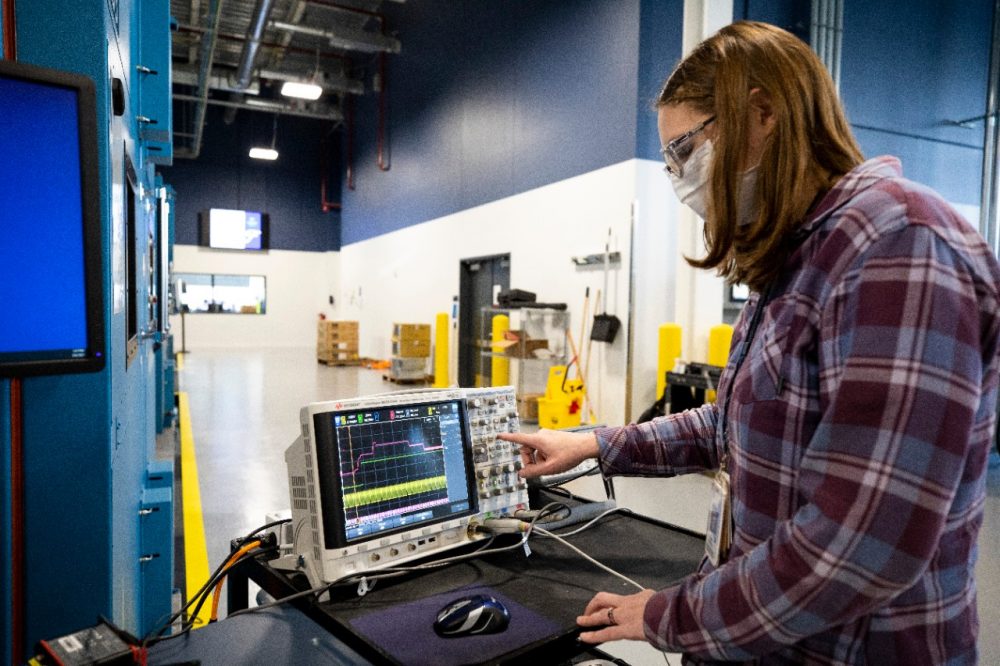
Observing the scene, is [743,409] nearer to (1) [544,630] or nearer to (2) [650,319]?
(1) [544,630]

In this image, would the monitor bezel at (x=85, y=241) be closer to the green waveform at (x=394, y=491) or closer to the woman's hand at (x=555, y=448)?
the green waveform at (x=394, y=491)

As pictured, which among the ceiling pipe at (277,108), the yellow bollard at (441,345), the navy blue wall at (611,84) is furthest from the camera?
the ceiling pipe at (277,108)

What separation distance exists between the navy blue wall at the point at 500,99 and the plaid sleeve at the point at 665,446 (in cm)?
502

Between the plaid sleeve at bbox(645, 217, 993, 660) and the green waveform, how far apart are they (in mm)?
671

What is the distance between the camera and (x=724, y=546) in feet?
3.02

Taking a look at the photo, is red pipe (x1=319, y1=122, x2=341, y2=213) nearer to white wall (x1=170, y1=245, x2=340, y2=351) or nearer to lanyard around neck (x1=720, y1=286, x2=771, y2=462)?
white wall (x1=170, y1=245, x2=340, y2=351)

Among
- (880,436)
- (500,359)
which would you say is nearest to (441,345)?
(500,359)

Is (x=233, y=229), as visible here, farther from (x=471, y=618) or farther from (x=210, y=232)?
(x=471, y=618)

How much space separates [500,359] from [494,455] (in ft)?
20.5

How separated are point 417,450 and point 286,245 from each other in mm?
15371

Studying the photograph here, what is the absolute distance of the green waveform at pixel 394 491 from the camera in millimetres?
1146

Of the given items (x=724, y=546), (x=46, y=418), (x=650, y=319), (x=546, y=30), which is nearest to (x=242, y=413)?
(x=650, y=319)

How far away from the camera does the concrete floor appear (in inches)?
118

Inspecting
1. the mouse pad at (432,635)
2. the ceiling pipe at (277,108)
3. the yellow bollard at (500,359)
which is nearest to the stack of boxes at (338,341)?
the ceiling pipe at (277,108)
